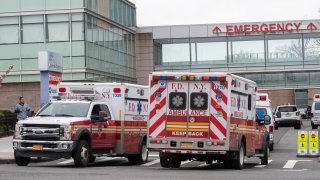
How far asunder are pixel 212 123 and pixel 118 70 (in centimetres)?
3507

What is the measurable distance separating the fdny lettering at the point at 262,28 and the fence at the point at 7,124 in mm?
33954

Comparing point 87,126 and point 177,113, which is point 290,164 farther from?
point 87,126

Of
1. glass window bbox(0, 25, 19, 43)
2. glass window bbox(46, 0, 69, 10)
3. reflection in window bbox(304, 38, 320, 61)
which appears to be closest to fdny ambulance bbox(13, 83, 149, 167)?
glass window bbox(46, 0, 69, 10)

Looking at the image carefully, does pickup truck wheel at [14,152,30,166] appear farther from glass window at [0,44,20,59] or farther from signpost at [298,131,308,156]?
glass window at [0,44,20,59]

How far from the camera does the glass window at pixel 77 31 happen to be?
46.7 metres

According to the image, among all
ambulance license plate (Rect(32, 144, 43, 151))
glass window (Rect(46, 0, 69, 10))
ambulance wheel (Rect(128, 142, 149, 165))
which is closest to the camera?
ambulance license plate (Rect(32, 144, 43, 151))

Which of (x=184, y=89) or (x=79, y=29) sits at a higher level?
(x=79, y=29)

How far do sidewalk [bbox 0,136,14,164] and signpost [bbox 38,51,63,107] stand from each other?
214 cm

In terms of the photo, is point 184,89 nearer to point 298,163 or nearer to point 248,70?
point 298,163

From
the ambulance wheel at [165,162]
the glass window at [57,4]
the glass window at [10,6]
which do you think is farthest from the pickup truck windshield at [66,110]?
the glass window at [10,6]

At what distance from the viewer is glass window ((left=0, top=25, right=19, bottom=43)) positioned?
4728cm

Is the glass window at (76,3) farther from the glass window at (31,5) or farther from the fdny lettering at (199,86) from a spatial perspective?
the fdny lettering at (199,86)

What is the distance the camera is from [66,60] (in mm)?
46875

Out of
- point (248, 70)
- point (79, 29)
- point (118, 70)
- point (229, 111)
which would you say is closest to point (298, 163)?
point (229, 111)
